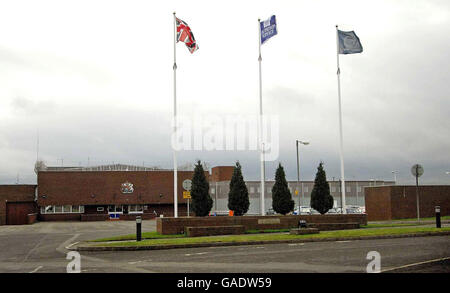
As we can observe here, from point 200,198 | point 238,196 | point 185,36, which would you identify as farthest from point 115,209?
point 185,36

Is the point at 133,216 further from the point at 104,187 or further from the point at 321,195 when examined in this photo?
the point at 321,195

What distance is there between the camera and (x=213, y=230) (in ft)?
91.8

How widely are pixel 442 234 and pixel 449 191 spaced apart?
3027cm

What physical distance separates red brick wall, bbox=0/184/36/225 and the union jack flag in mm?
38275

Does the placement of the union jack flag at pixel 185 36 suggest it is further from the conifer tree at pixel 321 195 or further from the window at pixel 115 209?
the window at pixel 115 209

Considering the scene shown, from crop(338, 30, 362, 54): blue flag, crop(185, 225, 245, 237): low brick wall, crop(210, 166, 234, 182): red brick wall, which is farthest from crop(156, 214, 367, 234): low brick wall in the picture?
crop(210, 166, 234, 182): red brick wall

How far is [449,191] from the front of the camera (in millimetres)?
52625

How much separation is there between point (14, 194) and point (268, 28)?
4194 cm

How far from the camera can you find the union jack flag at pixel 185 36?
99.6 ft

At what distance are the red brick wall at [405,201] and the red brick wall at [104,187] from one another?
25391mm

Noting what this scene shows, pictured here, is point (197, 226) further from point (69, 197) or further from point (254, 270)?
point (69, 197)

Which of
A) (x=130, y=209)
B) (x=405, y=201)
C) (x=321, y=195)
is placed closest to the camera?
(x=321, y=195)

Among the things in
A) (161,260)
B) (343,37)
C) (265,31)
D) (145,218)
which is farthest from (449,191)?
(161,260)

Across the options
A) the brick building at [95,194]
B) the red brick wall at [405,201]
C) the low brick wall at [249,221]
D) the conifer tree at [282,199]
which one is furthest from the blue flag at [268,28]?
the brick building at [95,194]
